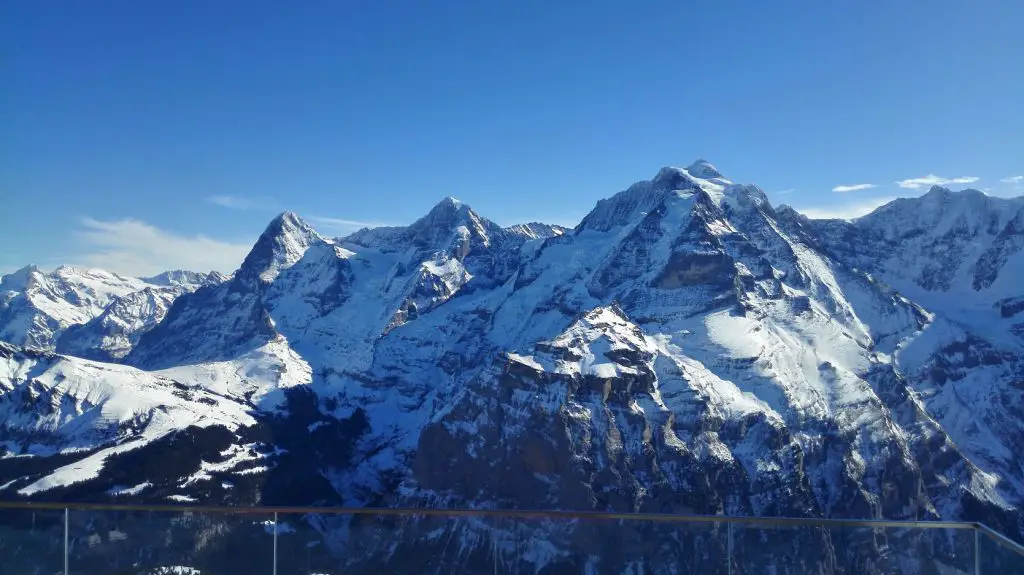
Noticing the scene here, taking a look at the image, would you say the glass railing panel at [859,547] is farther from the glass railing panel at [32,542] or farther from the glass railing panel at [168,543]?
the glass railing panel at [32,542]

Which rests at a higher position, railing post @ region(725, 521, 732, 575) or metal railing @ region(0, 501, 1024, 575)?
metal railing @ region(0, 501, 1024, 575)

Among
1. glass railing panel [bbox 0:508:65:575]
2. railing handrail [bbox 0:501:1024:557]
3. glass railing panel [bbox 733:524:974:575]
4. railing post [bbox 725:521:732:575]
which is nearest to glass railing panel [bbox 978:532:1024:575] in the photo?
railing handrail [bbox 0:501:1024:557]

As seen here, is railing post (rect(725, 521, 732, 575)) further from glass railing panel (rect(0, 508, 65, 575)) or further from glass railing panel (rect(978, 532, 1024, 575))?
glass railing panel (rect(0, 508, 65, 575))

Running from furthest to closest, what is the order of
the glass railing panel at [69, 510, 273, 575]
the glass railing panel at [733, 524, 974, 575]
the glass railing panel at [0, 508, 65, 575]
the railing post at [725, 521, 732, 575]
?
the glass railing panel at [0, 508, 65, 575]
the glass railing panel at [69, 510, 273, 575]
the railing post at [725, 521, 732, 575]
the glass railing panel at [733, 524, 974, 575]

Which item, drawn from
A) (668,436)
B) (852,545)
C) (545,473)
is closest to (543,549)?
(852,545)

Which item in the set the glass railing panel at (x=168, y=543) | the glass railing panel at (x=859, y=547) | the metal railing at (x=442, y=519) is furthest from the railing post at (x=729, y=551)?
the glass railing panel at (x=168, y=543)

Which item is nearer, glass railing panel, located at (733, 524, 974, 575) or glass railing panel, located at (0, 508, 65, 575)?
glass railing panel, located at (733, 524, 974, 575)

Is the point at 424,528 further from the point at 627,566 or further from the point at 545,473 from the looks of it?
the point at 545,473
